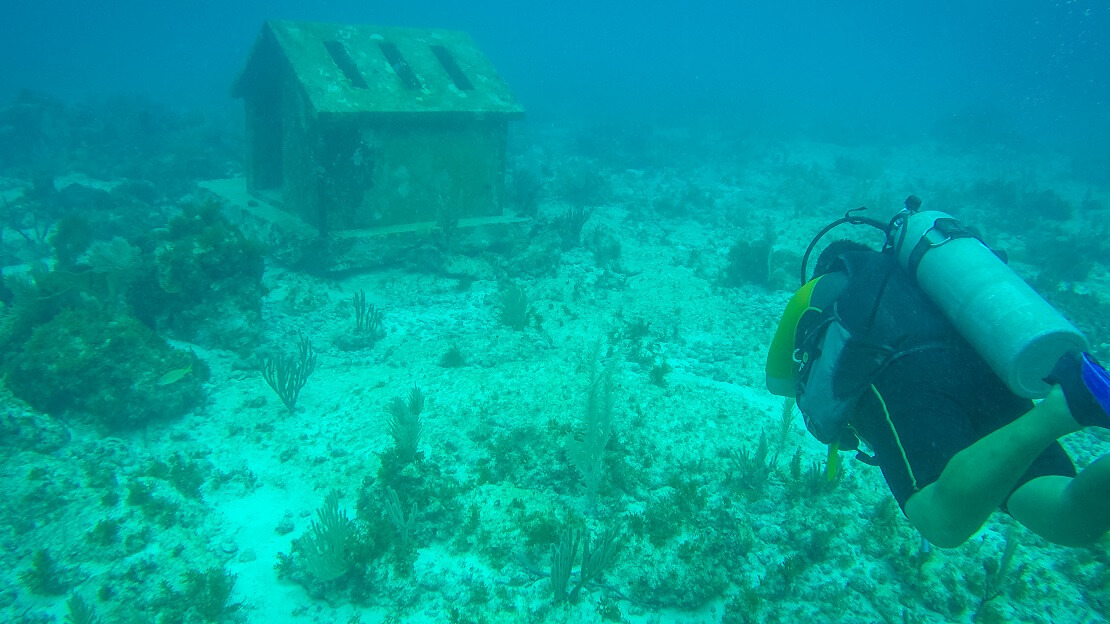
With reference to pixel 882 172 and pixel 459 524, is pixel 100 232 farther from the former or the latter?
pixel 882 172

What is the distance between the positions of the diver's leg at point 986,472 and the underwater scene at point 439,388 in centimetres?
4

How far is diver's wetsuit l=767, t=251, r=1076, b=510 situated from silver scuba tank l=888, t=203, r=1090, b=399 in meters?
0.11

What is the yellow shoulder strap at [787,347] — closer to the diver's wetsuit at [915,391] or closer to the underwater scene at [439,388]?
the underwater scene at [439,388]

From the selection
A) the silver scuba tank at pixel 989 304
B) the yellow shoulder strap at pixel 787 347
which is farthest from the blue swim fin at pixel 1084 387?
the yellow shoulder strap at pixel 787 347

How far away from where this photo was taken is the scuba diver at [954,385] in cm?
184

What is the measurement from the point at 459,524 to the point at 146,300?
5.42 meters

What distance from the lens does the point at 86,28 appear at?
75.6 m

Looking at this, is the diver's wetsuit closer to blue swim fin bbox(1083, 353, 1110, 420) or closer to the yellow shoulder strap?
the yellow shoulder strap

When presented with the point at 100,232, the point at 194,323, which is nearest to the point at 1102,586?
the point at 194,323

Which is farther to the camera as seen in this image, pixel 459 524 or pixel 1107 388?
pixel 459 524

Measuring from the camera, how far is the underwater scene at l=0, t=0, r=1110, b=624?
12.4 ft

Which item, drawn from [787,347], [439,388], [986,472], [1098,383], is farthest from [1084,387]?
[439,388]

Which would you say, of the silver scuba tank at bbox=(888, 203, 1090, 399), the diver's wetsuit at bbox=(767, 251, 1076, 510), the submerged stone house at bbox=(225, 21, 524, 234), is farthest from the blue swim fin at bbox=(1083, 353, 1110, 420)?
the submerged stone house at bbox=(225, 21, 524, 234)

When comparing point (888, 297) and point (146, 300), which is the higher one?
point (888, 297)
